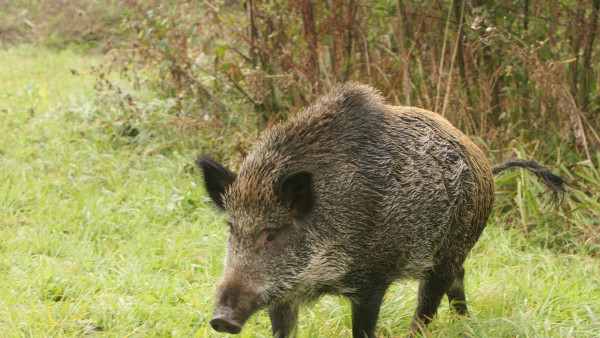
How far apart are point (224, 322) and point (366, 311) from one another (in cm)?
70

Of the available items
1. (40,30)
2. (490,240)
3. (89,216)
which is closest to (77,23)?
(40,30)

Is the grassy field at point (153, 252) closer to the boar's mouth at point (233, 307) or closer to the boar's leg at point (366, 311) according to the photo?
the boar's leg at point (366, 311)

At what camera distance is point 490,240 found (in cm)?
477

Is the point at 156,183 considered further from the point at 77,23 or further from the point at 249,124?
the point at 77,23

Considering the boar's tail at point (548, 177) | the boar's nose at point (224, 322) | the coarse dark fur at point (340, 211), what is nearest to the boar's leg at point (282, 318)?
the coarse dark fur at point (340, 211)

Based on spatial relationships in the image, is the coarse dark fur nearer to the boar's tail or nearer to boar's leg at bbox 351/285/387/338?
boar's leg at bbox 351/285/387/338

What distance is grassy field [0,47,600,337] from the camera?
3.30 metres

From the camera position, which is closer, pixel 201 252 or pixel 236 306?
pixel 236 306

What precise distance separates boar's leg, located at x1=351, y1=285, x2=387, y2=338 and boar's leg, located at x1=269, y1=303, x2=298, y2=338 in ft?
1.03

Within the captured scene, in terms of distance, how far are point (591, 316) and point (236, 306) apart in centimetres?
185

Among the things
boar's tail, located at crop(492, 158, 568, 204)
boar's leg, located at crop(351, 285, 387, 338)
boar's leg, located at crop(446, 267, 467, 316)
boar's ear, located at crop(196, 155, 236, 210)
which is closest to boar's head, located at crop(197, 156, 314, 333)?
boar's ear, located at crop(196, 155, 236, 210)

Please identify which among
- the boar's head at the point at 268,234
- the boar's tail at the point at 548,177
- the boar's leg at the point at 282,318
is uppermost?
the boar's head at the point at 268,234

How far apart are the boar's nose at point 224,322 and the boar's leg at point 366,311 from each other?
61cm

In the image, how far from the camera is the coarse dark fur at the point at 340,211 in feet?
9.38
